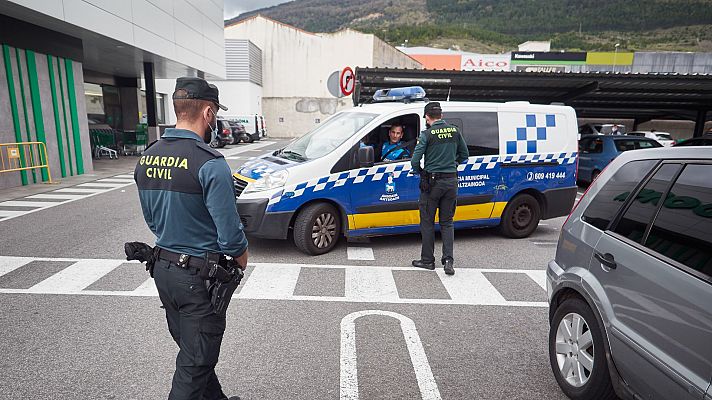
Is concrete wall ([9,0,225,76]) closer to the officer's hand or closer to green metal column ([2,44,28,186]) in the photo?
green metal column ([2,44,28,186])

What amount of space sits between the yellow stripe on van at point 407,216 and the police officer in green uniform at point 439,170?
787mm

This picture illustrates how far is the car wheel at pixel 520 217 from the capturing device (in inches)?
272

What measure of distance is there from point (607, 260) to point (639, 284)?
28 centimetres

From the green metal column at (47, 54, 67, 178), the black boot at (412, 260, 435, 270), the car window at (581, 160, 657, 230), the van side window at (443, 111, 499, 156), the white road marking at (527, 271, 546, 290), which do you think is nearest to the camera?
the car window at (581, 160, 657, 230)

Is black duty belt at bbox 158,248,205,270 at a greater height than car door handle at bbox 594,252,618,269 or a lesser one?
greater

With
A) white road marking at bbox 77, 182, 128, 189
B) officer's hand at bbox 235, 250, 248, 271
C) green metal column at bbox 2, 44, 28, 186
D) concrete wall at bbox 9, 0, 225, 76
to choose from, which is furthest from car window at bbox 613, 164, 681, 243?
green metal column at bbox 2, 44, 28, 186

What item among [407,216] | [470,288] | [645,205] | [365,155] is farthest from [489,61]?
[645,205]

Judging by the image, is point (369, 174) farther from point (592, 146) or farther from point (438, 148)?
point (592, 146)

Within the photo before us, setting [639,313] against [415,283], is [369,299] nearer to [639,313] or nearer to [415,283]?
[415,283]

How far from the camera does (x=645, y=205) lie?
2.49m

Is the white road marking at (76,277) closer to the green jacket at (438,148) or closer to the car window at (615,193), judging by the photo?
the green jacket at (438,148)

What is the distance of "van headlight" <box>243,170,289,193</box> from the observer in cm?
557

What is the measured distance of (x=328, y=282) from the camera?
16.4 feet

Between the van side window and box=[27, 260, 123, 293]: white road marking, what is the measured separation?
4.79m
